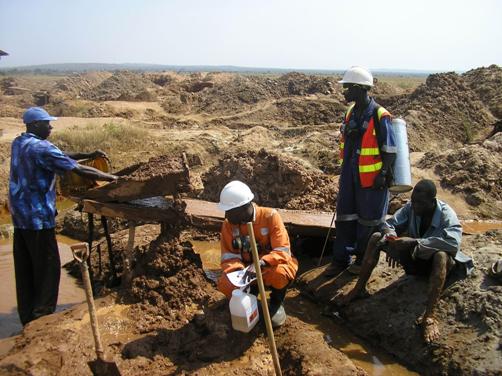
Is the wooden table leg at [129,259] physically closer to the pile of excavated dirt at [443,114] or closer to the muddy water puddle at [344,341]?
the muddy water puddle at [344,341]

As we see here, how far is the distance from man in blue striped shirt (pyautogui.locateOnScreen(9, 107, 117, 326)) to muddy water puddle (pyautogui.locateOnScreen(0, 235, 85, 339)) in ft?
1.93

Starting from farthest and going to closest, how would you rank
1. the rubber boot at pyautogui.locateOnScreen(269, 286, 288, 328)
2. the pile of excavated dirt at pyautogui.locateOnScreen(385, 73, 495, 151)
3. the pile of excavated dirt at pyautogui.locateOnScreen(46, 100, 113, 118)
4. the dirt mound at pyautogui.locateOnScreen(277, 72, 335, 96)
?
the dirt mound at pyautogui.locateOnScreen(277, 72, 335, 96) → the pile of excavated dirt at pyautogui.locateOnScreen(46, 100, 113, 118) → the pile of excavated dirt at pyautogui.locateOnScreen(385, 73, 495, 151) → the rubber boot at pyautogui.locateOnScreen(269, 286, 288, 328)

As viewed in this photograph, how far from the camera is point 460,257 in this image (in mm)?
4336

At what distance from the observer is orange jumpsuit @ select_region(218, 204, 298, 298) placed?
13.1 feet

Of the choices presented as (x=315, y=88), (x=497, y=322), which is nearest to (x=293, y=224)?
(x=497, y=322)

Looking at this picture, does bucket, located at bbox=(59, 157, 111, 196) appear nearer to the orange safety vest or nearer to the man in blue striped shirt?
the man in blue striped shirt

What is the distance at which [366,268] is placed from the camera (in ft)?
14.8

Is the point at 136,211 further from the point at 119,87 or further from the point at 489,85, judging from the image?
the point at 119,87

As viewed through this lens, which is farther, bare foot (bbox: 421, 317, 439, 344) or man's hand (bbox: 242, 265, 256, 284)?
bare foot (bbox: 421, 317, 439, 344)

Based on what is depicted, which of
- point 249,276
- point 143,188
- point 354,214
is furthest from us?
point 354,214

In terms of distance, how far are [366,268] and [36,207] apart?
10.7 feet

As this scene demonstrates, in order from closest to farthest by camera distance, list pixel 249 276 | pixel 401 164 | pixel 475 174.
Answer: pixel 249 276, pixel 401 164, pixel 475 174

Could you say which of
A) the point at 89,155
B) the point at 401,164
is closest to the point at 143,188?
the point at 89,155

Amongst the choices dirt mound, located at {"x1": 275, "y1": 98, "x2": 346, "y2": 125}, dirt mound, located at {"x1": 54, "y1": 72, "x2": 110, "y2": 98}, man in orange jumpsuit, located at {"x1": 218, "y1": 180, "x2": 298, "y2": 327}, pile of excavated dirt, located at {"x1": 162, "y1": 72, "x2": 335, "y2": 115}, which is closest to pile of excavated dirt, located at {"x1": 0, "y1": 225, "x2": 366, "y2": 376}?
man in orange jumpsuit, located at {"x1": 218, "y1": 180, "x2": 298, "y2": 327}
